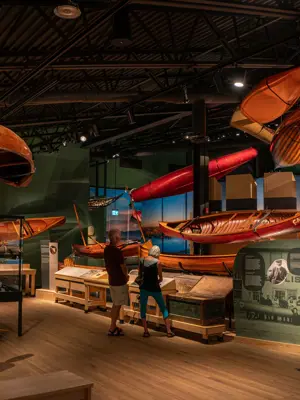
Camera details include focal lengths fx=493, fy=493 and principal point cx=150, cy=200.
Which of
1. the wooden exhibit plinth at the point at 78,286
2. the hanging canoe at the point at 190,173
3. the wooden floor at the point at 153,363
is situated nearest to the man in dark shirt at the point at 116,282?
the wooden floor at the point at 153,363

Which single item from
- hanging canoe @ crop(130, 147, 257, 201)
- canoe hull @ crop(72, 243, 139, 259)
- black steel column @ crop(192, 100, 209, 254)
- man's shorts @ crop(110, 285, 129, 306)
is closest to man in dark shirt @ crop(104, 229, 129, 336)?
man's shorts @ crop(110, 285, 129, 306)

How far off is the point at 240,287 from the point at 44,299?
6266 millimetres

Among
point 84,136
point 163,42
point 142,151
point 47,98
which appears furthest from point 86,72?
point 142,151

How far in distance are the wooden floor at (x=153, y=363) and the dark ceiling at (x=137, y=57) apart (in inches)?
171

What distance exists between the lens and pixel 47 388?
10.3ft

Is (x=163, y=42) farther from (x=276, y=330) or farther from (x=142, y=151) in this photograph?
(x=142, y=151)

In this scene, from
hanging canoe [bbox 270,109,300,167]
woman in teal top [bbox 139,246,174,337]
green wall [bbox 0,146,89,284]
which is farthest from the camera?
green wall [bbox 0,146,89,284]

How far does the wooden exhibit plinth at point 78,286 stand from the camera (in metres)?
9.98

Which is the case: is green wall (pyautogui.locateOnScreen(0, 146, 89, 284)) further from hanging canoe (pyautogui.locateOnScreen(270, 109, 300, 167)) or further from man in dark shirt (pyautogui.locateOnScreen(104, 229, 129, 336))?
hanging canoe (pyautogui.locateOnScreen(270, 109, 300, 167))

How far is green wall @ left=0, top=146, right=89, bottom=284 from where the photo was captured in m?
14.7

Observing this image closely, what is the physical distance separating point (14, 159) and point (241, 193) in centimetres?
658

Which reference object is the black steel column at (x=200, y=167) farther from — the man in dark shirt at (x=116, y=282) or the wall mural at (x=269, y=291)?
the wall mural at (x=269, y=291)

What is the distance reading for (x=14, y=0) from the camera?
251 inches

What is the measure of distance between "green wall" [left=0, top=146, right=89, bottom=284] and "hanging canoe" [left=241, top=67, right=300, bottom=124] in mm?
9622
